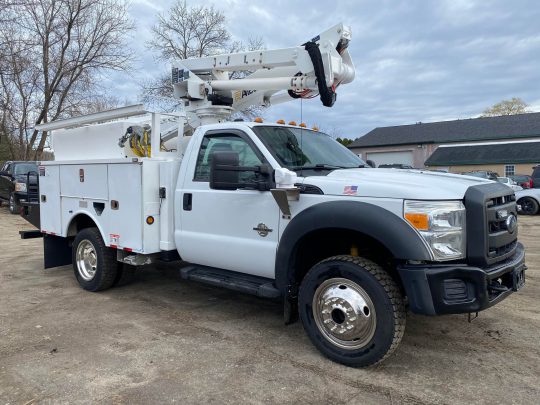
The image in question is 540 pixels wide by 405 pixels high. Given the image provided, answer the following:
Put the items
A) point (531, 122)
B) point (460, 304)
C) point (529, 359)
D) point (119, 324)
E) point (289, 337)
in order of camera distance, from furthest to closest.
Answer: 1. point (531, 122)
2. point (119, 324)
3. point (289, 337)
4. point (529, 359)
5. point (460, 304)

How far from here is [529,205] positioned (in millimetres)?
17188

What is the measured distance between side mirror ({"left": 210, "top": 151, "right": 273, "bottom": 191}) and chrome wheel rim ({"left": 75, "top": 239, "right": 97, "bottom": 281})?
2.79m

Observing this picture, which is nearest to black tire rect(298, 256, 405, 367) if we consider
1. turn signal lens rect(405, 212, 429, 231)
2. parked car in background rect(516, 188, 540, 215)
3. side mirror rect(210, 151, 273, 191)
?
turn signal lens rect(405, 212, 429, 231)

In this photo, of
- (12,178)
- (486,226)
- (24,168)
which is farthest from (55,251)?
(24,168)

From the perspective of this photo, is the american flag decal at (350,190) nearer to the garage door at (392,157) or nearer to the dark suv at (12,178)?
the dark suv at (12,178)

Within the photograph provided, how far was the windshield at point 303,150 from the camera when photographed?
447cm

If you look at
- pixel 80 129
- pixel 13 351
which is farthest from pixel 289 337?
pixel 80 129

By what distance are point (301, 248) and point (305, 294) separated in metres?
0.42

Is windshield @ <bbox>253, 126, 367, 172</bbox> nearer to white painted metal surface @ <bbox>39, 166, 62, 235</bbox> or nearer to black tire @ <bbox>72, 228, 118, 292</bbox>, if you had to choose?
black tire @ <bbox>72, 228, 118, 292</bbox>

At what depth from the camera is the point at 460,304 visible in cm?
340

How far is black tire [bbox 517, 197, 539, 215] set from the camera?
16984 millimetres

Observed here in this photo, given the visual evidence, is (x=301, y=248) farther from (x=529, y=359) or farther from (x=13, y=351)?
(x=13, y=351)

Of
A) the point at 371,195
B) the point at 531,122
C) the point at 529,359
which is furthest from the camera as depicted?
the point at 531,122

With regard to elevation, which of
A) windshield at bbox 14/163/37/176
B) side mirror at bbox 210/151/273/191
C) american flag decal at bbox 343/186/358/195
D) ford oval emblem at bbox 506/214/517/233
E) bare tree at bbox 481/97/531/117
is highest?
bare tree at bbox 481/97/531/117
